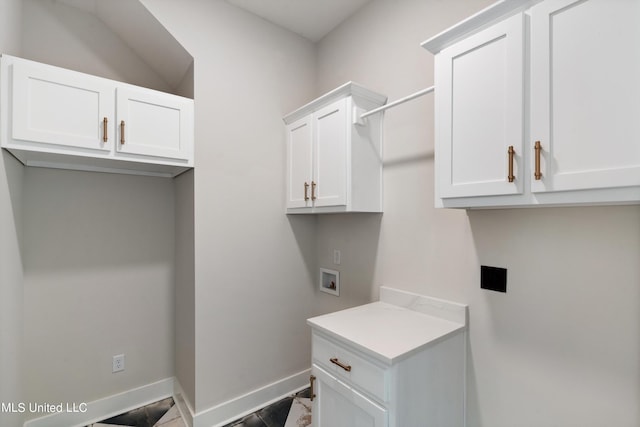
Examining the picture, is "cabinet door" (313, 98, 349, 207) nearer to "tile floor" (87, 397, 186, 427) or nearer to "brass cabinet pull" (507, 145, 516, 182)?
"brass cabinet pull" (507, 145, 516, 182)

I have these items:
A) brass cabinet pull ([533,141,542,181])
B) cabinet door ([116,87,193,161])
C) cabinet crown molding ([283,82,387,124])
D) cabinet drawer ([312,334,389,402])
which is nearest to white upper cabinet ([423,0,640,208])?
brass cabinet pull ([533,141,542,181])

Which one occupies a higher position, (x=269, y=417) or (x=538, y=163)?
(x=538, y=163)

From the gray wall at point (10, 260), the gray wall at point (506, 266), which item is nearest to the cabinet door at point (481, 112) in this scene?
the gray wall at point (506, 266)

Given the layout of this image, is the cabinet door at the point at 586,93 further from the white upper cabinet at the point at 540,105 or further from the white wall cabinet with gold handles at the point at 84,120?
the white wall cabinet with gold handles at the point at 84,120

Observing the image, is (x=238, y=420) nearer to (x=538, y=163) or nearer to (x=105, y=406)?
(x=105, y=406)

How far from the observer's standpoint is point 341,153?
1861 mm

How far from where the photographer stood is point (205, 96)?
6.58ft

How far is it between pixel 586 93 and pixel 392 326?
4.02 feet

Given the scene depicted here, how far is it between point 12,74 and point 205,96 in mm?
915

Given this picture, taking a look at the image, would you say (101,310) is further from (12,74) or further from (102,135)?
(12,74)

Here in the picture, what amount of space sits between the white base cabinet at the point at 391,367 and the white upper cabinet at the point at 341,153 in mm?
706

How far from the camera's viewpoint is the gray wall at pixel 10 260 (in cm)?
141

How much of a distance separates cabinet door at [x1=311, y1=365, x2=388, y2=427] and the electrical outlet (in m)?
1.50

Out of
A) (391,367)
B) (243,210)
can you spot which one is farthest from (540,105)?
(243,210)
